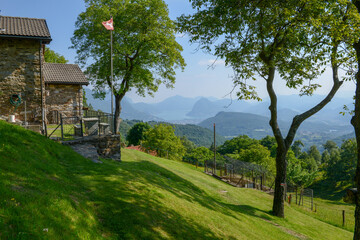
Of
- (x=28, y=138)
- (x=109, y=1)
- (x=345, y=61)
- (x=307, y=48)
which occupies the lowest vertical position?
(x=28, y=138)

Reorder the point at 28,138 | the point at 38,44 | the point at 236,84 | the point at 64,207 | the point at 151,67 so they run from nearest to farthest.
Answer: the point at 64,207 < the point at 28,138 < the point at 236,84 < the point at 38,44 < the point at 151,67

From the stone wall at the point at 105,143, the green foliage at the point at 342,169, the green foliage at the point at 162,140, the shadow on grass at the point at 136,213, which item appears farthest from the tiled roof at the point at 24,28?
the green foliage at the point at 342,169

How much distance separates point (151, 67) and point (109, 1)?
742 centimetres

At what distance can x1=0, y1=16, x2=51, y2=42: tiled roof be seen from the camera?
16.4m

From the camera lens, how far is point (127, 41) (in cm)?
2397

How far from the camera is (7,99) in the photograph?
56.3ft

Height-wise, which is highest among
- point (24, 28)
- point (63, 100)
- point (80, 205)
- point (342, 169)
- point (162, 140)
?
point (24, 28)

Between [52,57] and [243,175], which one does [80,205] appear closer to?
[243,175]

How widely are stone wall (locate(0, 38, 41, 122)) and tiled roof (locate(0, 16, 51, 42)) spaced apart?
0.58 metres

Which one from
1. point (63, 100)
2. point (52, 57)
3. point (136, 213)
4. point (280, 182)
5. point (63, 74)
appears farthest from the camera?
point (52, 57)

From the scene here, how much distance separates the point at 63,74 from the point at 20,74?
350 inches

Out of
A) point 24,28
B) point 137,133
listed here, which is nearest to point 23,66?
point 24,28

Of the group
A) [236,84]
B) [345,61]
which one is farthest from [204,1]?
[345,61]

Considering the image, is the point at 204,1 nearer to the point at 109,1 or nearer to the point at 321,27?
the point at 321,27
